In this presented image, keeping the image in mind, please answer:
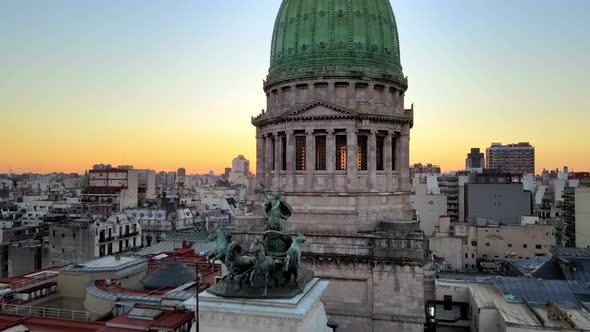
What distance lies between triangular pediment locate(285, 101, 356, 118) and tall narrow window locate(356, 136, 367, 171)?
3.15 metres

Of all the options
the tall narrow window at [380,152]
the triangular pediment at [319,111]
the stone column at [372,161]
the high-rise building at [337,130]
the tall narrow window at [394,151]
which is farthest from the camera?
A: the tall narrow window at [394,151]

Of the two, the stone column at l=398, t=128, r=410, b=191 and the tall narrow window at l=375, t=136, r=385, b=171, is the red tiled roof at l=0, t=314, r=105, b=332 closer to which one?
the tall narrow window at l=375, t=136, r=385, b=171

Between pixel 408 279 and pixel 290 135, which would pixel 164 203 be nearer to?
pixel 290 135

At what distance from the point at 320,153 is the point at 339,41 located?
386 inches

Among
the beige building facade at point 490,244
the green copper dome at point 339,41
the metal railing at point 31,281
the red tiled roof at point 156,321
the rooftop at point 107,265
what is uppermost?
the green copper dome at point 339,41

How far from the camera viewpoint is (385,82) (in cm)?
4325

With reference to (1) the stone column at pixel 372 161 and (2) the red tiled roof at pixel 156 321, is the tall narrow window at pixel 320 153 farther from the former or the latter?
(2) the red tiled roof at pixel 156 321

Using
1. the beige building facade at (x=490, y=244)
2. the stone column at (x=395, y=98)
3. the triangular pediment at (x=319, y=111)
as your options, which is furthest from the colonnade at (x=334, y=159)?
the beige building facade at (x=490, y=244)

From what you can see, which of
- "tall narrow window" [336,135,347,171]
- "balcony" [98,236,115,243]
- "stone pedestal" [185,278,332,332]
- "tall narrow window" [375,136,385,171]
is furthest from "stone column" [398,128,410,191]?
"balcony" [98,236,115,243]

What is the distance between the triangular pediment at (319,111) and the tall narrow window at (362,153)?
10.3 ft

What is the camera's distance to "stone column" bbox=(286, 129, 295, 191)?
42594mm

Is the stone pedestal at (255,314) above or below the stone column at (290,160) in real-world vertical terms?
below

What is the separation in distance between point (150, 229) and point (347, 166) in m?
63.7

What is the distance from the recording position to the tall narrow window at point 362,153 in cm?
4272
